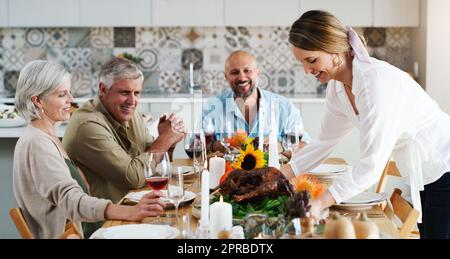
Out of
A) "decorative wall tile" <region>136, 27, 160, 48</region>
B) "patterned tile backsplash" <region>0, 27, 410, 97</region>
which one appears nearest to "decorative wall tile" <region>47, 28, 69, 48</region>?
"patterned tile backsplash" <region>0, 27, 410, 97</region>

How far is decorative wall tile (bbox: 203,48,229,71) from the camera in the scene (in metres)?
6.42

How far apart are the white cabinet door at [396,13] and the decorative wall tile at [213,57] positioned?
4.55 feet

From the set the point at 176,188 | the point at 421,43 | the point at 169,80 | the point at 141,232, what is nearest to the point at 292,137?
the point at 176,188

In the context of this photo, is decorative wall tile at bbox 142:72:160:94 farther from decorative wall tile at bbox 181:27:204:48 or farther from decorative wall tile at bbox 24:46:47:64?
decorative wall tile at bbox 24:46:47:64

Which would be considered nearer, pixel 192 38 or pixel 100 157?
pixel 100 157

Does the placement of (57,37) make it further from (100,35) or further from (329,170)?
(329,170)

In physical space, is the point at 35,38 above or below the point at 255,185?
above

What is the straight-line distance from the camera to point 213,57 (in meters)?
6.43

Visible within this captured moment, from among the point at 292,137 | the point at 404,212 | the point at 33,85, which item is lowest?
the point at 404,212

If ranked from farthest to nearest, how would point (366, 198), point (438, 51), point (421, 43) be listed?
1. point (421, 43)
2. point (438, 51)
3. point (366, 198)

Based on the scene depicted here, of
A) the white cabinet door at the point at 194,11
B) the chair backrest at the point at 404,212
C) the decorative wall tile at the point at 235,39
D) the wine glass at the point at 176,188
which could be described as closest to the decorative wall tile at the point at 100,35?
the white cabinet door at the point at 194,11

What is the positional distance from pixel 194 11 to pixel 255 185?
401 centimetres
